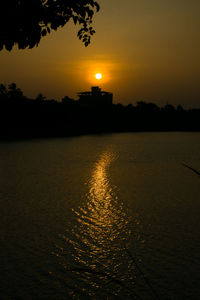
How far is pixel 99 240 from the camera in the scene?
10.1m

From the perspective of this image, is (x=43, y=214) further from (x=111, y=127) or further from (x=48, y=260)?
(x=111, y=127)

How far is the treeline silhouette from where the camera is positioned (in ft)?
254

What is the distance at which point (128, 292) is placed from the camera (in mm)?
7027

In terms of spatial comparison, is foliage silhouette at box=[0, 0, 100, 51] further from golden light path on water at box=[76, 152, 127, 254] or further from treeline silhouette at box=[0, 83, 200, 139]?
treeline silhouette at box=[0, 83, 200, 139]

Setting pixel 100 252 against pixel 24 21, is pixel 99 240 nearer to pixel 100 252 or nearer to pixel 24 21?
pixel 100 252

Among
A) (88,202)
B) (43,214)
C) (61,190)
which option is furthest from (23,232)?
(61,190)

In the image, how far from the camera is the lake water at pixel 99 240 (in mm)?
7305

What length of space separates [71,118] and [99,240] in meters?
90.9

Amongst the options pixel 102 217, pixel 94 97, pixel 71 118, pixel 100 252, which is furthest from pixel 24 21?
pixel 94 97

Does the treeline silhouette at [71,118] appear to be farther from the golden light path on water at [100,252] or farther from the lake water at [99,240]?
the golden light path on water at [100,252]

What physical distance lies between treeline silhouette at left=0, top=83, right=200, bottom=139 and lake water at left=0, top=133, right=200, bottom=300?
167 feet

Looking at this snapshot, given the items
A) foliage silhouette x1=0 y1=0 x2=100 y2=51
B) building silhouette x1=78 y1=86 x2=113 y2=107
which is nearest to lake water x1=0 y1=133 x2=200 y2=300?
foliage silhouette x1=0 y1=0 x2=100 y2=51

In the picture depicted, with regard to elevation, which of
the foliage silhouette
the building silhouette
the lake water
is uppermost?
the building silhouette

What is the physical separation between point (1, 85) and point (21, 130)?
76.1 ft
